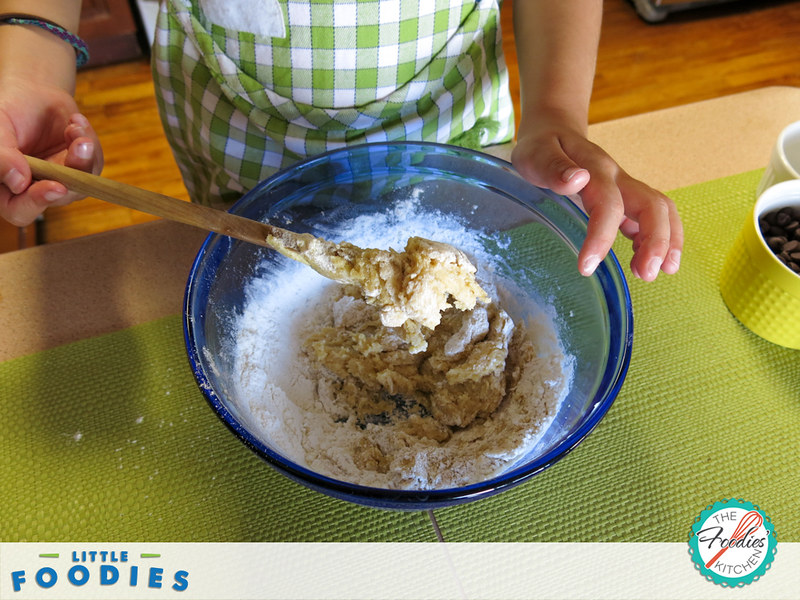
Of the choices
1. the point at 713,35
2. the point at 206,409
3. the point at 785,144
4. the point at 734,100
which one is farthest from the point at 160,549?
the point at 713,35

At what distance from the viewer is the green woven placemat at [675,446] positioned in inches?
25.8

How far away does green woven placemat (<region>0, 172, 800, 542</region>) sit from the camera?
0.65 metres

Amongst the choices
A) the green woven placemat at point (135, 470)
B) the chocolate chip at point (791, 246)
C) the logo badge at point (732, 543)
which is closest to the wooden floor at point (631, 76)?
the green woven placemat at point (135, 470)

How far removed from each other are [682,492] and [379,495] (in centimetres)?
37

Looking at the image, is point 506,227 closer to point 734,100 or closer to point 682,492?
point 682,492

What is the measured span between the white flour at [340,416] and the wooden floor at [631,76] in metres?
1.24

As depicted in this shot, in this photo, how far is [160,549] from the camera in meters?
0.63

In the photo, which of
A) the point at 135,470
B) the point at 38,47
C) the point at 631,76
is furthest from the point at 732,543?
the point at 631,76

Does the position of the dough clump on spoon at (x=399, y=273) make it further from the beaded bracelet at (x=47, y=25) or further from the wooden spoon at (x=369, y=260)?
the beaded bracelet at (x=47, y=25)

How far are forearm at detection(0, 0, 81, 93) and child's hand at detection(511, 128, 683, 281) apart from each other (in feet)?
2.21

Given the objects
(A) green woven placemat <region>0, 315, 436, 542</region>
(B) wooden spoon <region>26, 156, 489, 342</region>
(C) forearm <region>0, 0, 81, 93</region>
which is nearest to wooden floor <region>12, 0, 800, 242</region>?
(C) forearm <region>0, 0, 81, 93</region>

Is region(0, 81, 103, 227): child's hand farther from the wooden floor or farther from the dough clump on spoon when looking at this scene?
the wooden floor

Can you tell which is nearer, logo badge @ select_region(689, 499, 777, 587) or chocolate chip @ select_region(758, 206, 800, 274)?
logo badge @ select_region(689, 499, 777, 587)

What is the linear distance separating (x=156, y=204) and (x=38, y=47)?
1.42 ft
